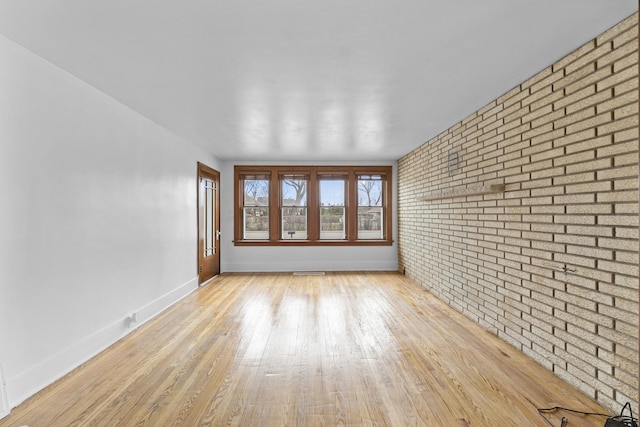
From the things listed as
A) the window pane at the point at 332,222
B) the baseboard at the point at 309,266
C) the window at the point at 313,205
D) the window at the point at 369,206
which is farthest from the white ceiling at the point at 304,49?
the baseboard at the point at 309,266

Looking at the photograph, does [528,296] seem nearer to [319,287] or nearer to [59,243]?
[319,287]

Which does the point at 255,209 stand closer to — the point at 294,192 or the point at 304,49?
the point at 294,192

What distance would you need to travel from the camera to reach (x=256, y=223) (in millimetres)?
7836

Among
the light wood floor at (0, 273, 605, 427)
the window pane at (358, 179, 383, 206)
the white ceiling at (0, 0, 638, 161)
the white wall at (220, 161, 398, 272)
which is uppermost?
the white ceiling at (0, 0, 638, 161)

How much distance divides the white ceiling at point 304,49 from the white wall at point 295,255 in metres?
3.55

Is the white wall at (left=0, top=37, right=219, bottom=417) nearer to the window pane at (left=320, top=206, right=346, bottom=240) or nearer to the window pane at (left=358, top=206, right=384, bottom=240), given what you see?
the window pane at (left=320, top=206, right=346, bottom=240)

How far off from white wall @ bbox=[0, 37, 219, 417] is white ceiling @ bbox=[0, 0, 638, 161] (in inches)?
11.0

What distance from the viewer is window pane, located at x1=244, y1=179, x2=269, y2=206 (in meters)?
7.81

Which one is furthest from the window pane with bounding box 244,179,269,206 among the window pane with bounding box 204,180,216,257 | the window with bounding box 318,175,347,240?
the window with bounding box 318,175,347,240

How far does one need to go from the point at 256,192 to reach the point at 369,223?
8.65 ft

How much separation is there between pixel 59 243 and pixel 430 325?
3709mm

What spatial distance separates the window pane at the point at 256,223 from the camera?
7820 millimetres

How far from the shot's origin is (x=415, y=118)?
173 inches

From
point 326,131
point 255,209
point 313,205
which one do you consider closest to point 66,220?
point 326,131
